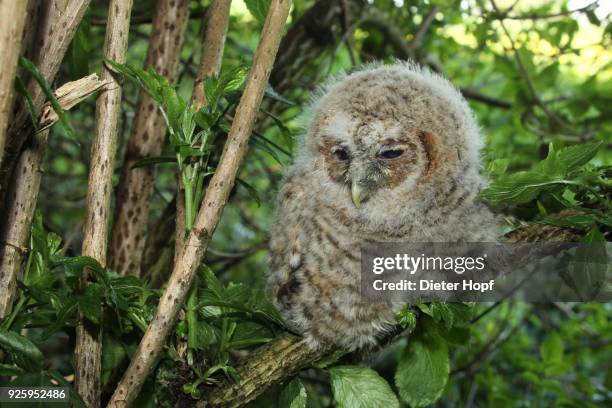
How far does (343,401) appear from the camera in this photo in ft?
4.06

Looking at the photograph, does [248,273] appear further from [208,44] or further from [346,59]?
[208,44]

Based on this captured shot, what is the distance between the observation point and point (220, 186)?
0.96 meters

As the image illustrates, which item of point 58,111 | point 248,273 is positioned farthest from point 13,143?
point 248,273

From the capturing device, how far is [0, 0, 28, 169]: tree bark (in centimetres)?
69

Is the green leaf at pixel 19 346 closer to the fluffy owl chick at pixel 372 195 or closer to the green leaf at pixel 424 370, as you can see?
the fluffy owl chick at pixel 372 195

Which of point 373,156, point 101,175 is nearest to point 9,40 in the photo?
point 101,175

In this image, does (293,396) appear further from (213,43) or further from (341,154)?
(213,43)

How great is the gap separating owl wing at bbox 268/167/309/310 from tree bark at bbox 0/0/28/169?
A: 917 millimetres

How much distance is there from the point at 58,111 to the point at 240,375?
2.10ft

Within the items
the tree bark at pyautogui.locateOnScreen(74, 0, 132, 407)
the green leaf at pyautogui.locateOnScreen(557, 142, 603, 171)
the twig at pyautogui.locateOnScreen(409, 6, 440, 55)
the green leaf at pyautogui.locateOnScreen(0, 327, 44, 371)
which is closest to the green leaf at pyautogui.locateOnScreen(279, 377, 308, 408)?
the tree bark at pyautogui.locateOnScreen(74, 0, 132, 407)

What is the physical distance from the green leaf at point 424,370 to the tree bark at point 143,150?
812 mm

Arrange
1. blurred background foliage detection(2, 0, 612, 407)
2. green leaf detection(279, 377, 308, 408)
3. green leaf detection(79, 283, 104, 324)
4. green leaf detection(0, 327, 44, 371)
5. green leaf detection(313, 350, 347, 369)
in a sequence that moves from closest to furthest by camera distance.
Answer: green leaf detection(0, 327, 44, 371) < green leaf detection(79, 283, 104, 324) < green leaf detection(279, 377, 308, 408) < green leaf detection(313, 350, 347, 369) < blurred background foliage detection(2, 0, 612, 407)

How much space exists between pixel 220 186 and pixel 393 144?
602mm

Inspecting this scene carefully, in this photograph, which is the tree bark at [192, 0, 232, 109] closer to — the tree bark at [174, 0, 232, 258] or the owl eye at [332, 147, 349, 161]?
the tree bark at [174, 0, 232, 258]
